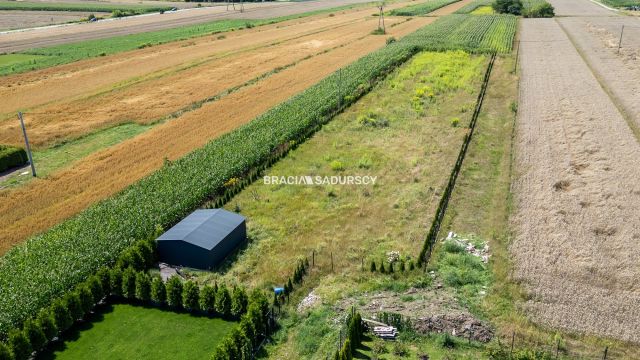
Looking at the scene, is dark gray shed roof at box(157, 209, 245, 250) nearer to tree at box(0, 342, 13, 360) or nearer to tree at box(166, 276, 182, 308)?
tree at box(166, 276, 182, 308)

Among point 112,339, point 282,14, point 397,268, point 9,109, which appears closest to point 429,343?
point 397,268

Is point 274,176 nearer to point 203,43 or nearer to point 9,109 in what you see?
point 9,109

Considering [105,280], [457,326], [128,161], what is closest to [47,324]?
[105,280]

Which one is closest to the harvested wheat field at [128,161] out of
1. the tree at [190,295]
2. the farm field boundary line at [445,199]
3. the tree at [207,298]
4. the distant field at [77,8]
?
the tree at [190,295]

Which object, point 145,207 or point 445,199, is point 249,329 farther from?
point 445,199

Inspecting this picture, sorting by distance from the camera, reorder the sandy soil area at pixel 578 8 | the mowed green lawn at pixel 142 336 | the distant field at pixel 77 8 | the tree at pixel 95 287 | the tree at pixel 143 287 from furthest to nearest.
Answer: the distant field at pixel 77 8, the sandy soil area at pixel 578 8, the tree at pixel 143 287, the tree at pixel 95 287, the mowed green lawn at pixel 142 336

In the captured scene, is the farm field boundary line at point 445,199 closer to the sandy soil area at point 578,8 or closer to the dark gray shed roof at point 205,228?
the dark gray shed roof at point 205,228
